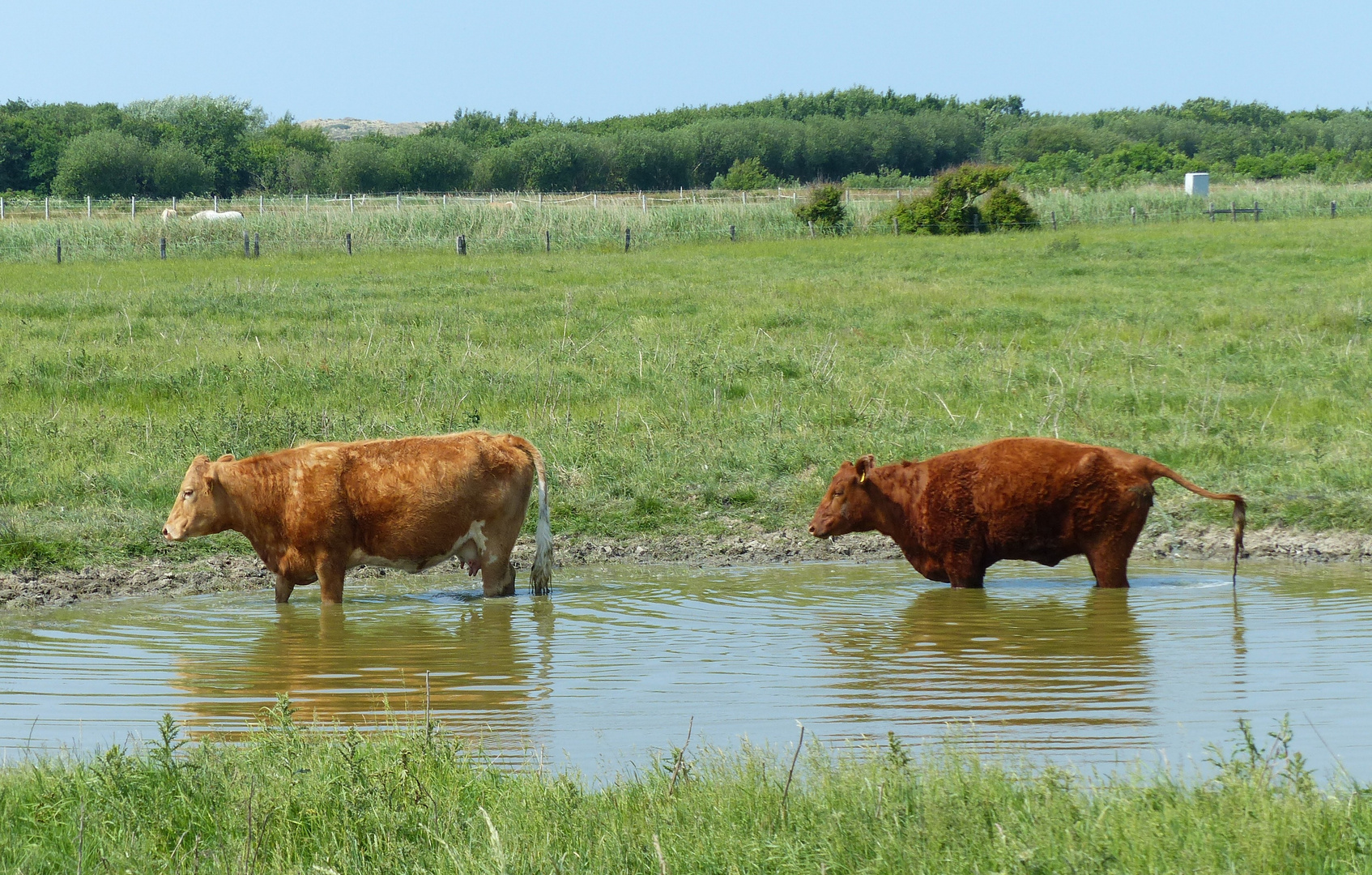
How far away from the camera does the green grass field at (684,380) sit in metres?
12.2

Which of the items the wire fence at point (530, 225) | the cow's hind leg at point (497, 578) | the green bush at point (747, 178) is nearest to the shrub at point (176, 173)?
the green bush at point (747, 178)

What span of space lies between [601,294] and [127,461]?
1278 cm

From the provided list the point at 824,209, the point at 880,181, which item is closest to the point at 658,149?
the point at 880,181

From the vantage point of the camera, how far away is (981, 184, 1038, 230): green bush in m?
41.3

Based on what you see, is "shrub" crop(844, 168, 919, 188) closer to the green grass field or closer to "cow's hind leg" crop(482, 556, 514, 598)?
the green grass field

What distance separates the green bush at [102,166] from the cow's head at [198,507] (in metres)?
77.5

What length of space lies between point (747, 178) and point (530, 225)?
47.9 metres

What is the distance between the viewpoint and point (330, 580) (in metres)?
9.73

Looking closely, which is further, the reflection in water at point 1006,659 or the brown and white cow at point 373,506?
the brown and white cow at point 373,506

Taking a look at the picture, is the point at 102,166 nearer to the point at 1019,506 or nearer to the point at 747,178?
the point at 747,178

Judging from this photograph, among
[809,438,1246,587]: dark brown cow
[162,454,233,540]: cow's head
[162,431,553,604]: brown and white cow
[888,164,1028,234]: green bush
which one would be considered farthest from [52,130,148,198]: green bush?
[809,438,1246,587]: dark brown cow

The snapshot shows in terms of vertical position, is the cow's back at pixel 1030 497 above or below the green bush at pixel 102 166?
below

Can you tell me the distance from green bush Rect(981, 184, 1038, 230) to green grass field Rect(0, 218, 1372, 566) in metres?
12.5

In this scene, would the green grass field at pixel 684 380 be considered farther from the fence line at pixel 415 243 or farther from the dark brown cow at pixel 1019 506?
the fence line at pixel 415 243
